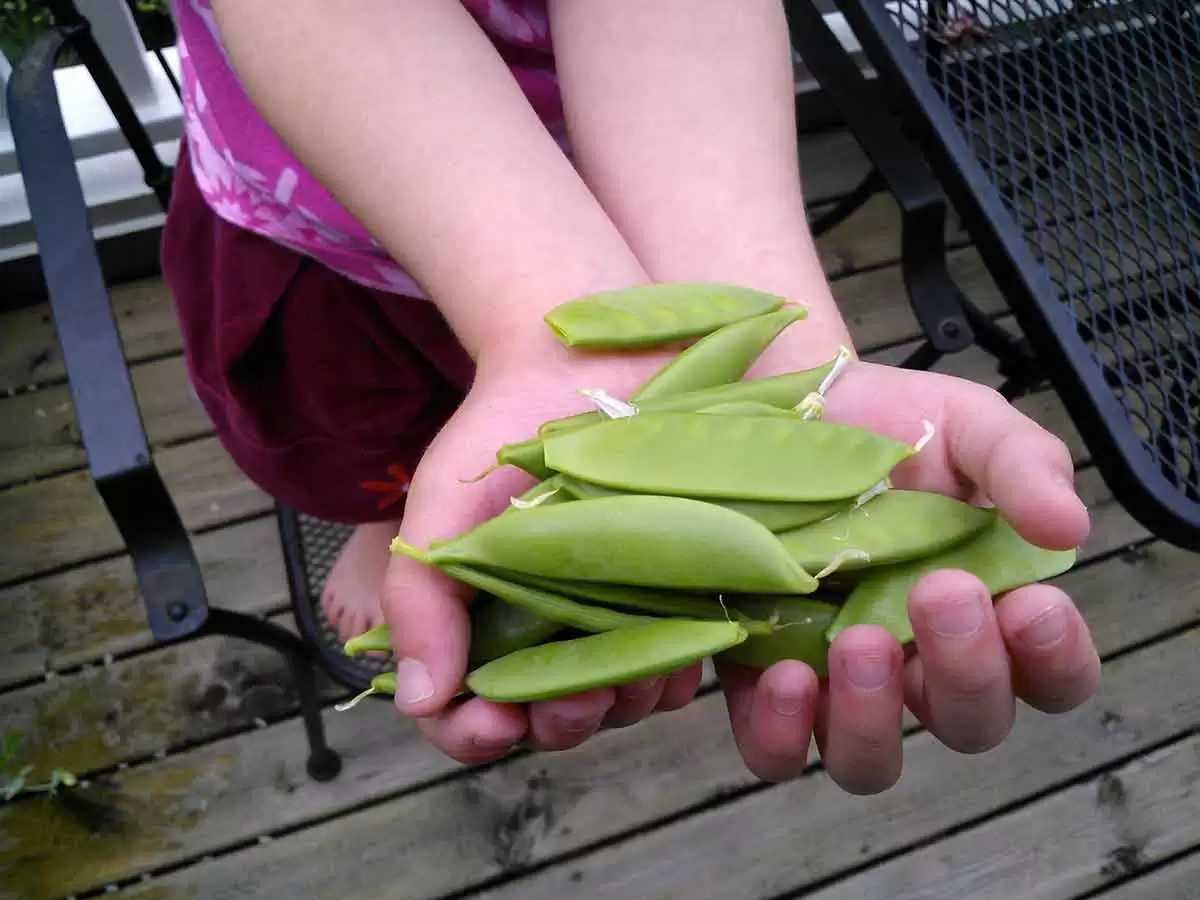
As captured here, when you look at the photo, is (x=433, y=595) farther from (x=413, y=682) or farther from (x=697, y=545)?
(x=697, y=545)

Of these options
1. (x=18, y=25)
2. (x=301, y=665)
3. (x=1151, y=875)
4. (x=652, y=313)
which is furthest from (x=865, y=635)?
(x=18, y=25)

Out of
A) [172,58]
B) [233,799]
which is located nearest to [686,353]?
[233,799]

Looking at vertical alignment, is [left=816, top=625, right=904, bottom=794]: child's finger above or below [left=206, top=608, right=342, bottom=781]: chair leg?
above

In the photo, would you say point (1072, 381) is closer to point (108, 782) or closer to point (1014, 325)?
point (1014, 325)

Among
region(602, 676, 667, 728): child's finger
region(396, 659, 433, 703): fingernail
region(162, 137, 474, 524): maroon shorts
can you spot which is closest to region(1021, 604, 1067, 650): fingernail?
region(602, 676, 667, 728): child's finger

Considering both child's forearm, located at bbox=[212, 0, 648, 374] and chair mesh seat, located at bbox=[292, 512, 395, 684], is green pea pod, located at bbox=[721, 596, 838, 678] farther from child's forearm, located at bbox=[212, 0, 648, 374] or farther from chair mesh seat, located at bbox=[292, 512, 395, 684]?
chair mesh seat, located at bbox=[292, 512, 395, 684]

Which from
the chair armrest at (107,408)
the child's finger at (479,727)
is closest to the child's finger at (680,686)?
the child's finger at (479,727)

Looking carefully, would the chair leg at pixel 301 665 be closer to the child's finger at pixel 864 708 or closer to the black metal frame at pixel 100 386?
the black metal frame at pixel 100 386
